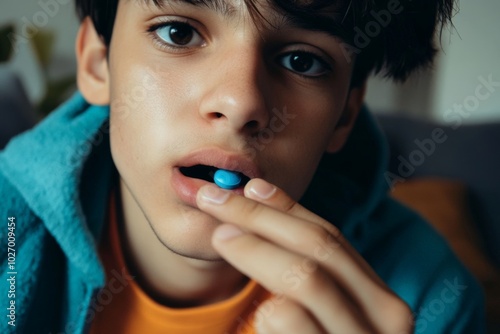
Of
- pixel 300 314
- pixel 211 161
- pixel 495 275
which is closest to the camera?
pixel 300 314

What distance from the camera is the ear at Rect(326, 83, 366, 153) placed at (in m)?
0.85

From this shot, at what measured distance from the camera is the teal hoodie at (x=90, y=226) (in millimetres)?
708

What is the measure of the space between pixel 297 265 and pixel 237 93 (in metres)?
0.21

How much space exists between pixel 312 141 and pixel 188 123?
0.59 ft

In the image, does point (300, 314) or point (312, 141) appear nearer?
point (300, 314)

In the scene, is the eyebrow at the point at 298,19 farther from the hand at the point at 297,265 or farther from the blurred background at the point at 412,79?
the blurred background at the point at 412,79

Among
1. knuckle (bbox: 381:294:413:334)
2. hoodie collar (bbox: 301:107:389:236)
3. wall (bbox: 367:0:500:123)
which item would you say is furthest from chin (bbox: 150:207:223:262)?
wall (bbox: 367:0:500:123)

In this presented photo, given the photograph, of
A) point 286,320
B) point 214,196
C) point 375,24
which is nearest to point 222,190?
point 214,196

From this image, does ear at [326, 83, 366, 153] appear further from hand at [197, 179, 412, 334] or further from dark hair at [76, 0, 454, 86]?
hand at [197, 179, 412, 334]

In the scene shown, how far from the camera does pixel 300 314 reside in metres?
0.45

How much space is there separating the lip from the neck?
20 cm

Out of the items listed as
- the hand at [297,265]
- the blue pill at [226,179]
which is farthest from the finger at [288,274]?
the blue pill at [226,179]

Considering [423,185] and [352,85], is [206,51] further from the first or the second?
[423,185]

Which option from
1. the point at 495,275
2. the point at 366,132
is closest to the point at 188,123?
the point at 366,132
